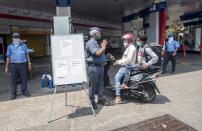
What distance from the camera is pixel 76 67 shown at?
186 inches

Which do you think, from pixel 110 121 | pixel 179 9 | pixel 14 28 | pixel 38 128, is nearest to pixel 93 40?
pixel 110 121

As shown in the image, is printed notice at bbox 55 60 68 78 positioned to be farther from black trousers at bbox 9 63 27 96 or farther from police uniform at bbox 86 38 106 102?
black trousers at bbox 9 63 27 96

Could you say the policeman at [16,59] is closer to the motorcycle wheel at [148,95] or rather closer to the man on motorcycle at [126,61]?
the man on motorcycle at [126,61]

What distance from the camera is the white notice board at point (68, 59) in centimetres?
460

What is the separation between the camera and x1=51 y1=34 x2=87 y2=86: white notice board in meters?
4.60

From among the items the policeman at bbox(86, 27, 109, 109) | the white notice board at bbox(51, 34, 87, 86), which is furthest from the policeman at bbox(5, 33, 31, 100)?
the policeman at bbox(86, 27, 109, 109)

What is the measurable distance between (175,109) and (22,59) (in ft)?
13.3

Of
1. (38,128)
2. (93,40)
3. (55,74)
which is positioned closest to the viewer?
(38,128)

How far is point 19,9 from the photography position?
1727cm

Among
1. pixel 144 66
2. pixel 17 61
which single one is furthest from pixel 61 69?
pixel 17 61

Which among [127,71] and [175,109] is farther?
[127,71]

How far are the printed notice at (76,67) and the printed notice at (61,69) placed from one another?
143 mm

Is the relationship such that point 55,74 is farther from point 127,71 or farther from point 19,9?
point 19,9

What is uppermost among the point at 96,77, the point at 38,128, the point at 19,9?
the point at 19,9
